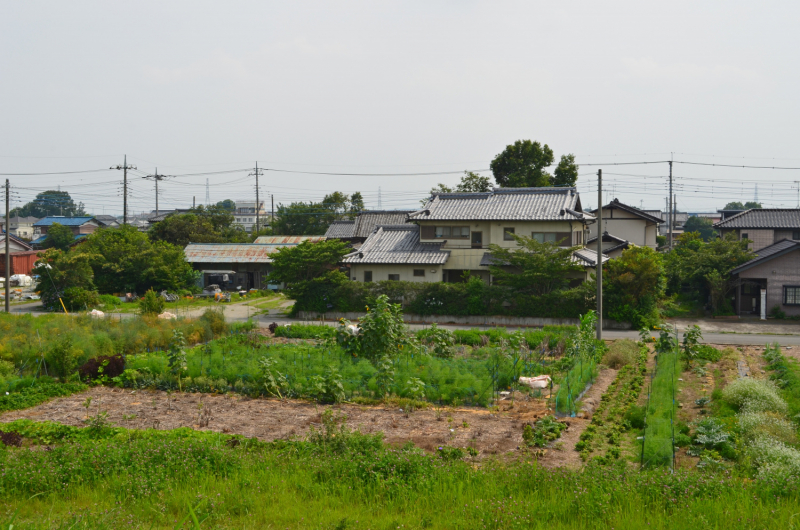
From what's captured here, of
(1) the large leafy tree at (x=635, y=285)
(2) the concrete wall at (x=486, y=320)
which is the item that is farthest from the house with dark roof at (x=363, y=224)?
(1) the large leafy tree at (x=635, y=285)

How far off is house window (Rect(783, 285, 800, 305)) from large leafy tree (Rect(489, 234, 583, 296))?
9.06 meters

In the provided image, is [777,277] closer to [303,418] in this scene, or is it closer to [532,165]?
[532,165]

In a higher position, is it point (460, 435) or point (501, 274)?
point (501, 274)

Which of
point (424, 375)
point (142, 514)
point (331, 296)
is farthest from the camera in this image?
point (331, 296)

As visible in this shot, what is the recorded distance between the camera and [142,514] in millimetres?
7430

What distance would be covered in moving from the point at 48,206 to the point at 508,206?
10813 centimetres

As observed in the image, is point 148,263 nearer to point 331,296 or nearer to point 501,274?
point 331,296

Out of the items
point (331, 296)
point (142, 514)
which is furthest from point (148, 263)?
point (142, 514)

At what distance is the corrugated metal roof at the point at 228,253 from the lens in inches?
1581

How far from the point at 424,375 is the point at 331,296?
16004mm

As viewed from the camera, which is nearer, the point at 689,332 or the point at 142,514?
the point at 142,514

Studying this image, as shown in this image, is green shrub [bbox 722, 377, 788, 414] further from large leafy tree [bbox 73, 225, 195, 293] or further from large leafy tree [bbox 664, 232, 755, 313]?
large leafy tree [bbox 73, 225, 195, 293]

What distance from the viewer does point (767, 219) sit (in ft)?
143

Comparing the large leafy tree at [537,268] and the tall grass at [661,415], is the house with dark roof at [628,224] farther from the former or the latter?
the tall grass at [661,415]
